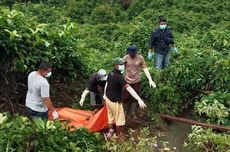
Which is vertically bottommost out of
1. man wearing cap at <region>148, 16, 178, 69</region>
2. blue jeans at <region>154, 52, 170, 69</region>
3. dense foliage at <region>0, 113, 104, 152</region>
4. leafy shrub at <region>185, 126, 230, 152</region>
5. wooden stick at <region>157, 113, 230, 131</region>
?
leafy shrub at <region>185, 126, 230, 152</region>

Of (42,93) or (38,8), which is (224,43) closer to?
(42,93)

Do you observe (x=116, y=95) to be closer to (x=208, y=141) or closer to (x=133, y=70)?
(x=133, y=70)

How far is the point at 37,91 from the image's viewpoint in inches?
301

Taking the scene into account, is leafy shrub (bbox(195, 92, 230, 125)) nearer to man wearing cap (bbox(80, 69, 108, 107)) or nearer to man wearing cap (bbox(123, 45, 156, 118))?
man wearing cap (bbox(123, 45, 156, 118))

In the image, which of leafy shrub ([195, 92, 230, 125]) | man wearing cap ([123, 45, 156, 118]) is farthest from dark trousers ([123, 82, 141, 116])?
leafy shrub ([195, 92, 230, 125])

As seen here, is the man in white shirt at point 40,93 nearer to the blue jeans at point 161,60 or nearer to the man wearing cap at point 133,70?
the man wearing cap at point 133,70

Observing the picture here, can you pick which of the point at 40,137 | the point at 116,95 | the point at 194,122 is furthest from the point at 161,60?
the point at 40,137

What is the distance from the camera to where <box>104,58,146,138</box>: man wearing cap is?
7.95 meters

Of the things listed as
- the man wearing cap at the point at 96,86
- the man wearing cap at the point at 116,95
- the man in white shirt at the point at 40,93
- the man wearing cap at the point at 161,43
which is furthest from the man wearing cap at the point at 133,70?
the man wearing cap at the point at 161,43

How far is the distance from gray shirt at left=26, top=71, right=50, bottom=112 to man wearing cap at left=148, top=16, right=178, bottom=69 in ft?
13.9

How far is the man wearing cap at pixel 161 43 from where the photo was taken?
37.1 feet

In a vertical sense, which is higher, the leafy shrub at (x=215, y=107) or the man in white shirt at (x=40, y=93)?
the man in white shirt at (x=40, y=93)

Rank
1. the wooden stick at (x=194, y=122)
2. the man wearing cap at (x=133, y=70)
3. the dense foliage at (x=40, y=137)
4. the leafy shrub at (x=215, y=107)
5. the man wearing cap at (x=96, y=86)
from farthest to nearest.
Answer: the man wearing cap at (x=133, y=70) < the man wearing cap at (x=96, y=86) < the leafy shrub at (x=215, y=107) < the wooden stick at (x=194, y=122) < the dense foliage at (x=40, y=137)

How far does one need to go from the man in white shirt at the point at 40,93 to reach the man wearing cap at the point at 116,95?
38.6 inches
